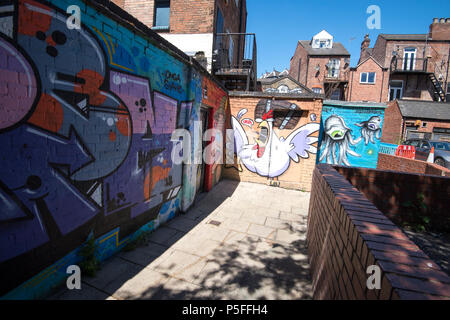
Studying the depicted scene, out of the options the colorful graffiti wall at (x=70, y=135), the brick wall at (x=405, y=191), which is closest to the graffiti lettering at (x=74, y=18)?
the colorful graffiti wall at (x=70, y=135)

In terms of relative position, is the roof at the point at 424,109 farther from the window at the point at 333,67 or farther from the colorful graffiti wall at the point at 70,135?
the colorful graffiti wall at the point at 70,135

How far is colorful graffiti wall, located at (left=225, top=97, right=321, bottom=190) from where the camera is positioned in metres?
7.75

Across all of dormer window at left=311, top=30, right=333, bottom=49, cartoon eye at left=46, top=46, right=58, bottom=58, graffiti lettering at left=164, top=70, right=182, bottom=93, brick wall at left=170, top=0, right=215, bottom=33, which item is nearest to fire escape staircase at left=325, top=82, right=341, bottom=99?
dormer window at left=311, top=30, right=333, bottom=49

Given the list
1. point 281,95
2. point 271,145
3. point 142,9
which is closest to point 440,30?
point 281,95

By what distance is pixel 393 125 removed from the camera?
21375 mm

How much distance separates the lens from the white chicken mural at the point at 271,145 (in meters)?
7.84

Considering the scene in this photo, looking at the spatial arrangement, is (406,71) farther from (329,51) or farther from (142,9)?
(142,9)

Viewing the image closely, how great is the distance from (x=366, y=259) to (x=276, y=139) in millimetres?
6938

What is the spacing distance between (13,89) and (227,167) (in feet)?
23.3

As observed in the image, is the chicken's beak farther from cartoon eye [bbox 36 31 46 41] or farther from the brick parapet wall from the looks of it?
cartoon eye [bbox 36 31 46 41]

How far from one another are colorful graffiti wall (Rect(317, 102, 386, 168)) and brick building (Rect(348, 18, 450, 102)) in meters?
19.9

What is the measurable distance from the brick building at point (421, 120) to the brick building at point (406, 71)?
4348 millimetres
